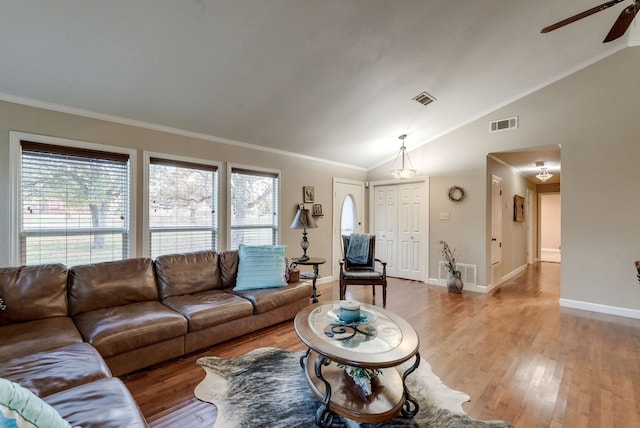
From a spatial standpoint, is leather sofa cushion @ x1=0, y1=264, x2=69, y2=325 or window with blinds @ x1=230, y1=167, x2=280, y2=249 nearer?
leather sofa cushion @ x1=0, y1=264, x2=69, y2=325

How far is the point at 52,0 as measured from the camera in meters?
1.82

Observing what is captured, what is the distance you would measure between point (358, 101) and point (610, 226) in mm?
3737

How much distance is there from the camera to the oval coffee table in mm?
1576

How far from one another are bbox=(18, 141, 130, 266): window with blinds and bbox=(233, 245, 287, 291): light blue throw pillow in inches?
50.2

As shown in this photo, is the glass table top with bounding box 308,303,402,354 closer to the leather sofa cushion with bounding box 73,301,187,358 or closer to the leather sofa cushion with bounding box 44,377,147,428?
the leather sofa cushion with bounding box 44,377,147,428

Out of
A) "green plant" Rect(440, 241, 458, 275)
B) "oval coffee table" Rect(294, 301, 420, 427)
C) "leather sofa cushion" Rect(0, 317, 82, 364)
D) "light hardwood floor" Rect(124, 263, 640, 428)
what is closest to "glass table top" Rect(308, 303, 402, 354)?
"oval coffee table" Rect(294, 301, 420, 427)

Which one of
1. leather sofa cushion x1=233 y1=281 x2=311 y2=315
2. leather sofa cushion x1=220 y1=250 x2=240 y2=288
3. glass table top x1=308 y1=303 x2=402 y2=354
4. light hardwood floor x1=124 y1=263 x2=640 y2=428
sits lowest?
light hardwood floor x1=124 y1=263 x2=640 y2=428

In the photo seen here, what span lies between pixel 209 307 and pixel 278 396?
42.5 inches

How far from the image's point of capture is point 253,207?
4.31 meters

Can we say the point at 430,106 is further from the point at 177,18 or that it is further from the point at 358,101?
the point at 177,18

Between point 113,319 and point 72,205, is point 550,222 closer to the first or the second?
point 113,319

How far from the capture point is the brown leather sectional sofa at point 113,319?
140cm

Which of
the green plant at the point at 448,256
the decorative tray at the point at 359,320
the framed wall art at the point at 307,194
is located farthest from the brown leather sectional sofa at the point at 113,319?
the green plant at the point at 448,256

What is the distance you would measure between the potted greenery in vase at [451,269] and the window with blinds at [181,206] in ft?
12.5
